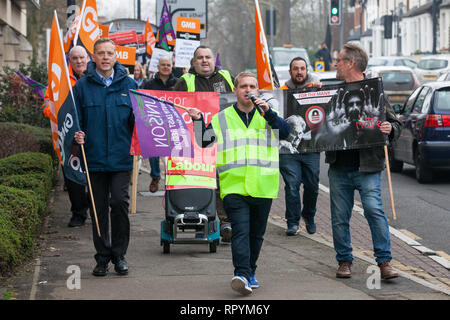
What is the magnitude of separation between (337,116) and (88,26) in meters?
4.61

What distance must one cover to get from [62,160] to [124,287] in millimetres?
1380

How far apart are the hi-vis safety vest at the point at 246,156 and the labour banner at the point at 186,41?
904 centimetres

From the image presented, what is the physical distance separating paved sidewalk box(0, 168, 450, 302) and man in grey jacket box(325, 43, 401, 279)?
24cm

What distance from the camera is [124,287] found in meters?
7.18

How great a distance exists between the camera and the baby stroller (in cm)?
875

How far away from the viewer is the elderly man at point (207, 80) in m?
9.47

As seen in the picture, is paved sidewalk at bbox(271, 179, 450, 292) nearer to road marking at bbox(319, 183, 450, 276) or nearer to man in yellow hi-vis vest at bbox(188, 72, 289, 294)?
road marking at bbox(319, 183, 450, 276)

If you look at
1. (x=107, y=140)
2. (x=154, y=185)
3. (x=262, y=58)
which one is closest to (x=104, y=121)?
(x=107, y=140)

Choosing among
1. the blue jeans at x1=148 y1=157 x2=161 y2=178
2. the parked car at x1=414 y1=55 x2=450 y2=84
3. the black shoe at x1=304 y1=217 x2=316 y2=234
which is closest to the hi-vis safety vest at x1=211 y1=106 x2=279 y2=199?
the black shoe at x1=304 y1=217 x2=316 y2=234

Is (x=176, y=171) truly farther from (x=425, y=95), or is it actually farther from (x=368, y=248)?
(x=425, y=95)

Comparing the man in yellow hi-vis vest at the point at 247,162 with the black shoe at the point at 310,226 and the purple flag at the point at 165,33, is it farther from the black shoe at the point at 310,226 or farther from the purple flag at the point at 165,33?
the purple flag at the point at 165,33

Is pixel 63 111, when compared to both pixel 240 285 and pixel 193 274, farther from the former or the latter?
pixel 240 285

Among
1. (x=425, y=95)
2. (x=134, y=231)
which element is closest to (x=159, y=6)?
(x=425, y=95)

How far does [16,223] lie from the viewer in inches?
309
